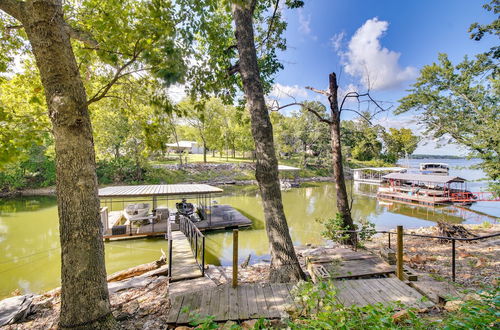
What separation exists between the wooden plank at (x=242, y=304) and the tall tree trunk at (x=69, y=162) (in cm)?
152

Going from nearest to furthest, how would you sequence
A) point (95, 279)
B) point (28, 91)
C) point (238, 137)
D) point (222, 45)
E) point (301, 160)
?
point (95, 279) → point (28, 91) → point (222, 45) → point (238, 137) → point (301, 160)

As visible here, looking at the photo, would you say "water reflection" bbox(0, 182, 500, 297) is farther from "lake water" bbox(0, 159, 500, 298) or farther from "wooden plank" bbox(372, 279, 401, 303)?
"wooden plank" bbox(372, 279, 401, 303)

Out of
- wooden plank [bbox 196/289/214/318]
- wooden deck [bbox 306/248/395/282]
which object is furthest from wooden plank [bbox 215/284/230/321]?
wooden deck [bbox 306/248/395/282]

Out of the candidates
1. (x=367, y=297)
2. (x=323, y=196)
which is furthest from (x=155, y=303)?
(x=323, y=196)

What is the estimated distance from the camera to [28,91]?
4.36m

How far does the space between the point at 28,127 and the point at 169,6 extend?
292 cm

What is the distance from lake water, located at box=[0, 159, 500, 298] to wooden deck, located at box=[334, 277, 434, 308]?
2066 millimetres

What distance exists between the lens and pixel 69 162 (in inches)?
92.4

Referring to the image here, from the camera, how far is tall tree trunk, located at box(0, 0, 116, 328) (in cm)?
231

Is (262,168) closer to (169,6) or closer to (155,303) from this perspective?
(169,6)

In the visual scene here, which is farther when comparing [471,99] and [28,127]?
[471,99]

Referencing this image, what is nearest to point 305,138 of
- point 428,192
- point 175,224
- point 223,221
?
point 428,192

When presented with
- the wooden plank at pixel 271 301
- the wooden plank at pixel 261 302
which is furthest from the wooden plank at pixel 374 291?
the wooden plank at pixel 261 302

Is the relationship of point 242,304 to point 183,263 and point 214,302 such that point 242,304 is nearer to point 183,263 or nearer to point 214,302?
point 214,302
